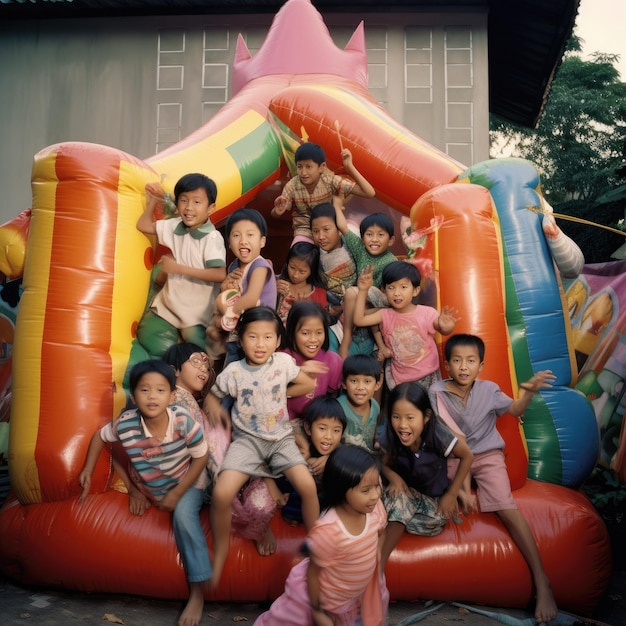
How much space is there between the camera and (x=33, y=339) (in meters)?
2.91

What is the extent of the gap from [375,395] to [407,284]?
1.74ft

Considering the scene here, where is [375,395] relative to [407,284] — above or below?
below

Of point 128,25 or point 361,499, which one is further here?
point 128,25

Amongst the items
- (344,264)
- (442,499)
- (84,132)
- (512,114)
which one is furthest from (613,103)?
(442,499)

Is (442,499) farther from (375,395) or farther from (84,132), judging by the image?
(84,132)

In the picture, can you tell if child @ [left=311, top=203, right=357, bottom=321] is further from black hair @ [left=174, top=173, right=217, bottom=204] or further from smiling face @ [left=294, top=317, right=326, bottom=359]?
smiling face @ [left=294, top=317, right=326, bottom=359]

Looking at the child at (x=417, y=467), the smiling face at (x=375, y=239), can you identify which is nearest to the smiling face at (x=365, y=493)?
the child at (x=417, y=467)

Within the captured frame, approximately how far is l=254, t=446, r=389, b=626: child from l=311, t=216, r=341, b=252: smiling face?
1708 millimetres

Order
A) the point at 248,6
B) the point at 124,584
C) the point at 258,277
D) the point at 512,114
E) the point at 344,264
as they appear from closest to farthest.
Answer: the point at 124,584 < the point at 258,277 < the point at 344,264 < the point at 248,6 < the point at 512,114

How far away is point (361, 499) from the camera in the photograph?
6.88ft

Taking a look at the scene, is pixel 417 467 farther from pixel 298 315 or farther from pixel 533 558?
pixel 298 315

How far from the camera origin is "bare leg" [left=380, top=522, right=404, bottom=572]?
2.65 meters

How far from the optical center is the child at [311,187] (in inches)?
155

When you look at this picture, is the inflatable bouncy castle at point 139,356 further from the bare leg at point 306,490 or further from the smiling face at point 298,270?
the smiling face at point 298,270
